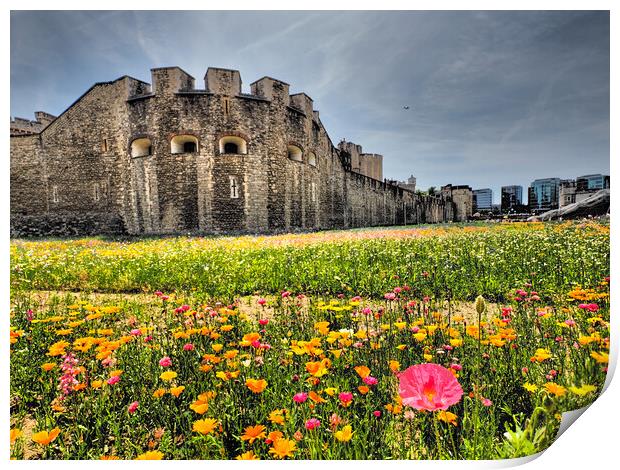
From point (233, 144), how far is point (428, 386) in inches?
640

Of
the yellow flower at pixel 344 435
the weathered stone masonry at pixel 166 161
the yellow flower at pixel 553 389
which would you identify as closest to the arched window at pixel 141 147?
the weathered stone masonry at pixel 166 161

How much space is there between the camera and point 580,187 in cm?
322

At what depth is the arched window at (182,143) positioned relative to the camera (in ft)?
44.5

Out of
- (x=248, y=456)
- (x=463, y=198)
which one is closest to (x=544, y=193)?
(x=248, y=456)

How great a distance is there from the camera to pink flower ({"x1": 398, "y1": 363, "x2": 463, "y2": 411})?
112 centimetres

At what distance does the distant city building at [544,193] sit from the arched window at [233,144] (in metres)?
12.2

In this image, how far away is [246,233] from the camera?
544 inches

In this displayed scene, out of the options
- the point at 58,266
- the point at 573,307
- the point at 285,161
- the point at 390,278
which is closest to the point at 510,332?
the point at 573,307

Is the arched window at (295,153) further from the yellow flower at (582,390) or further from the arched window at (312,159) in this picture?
the yellow flower at (582,390)

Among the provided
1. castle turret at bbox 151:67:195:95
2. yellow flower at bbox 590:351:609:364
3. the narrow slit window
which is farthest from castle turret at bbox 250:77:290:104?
yellow flower at bbox 590:351:609:364

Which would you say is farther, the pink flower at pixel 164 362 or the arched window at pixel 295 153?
the arched window at pixel 295 153

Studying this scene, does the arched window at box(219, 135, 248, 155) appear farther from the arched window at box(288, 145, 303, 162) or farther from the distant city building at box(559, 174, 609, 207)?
the distant city building at box(559, 174, 609, 207)

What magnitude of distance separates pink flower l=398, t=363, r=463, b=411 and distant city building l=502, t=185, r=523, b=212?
3.41 meters

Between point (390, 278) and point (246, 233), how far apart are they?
10716 millimetres
